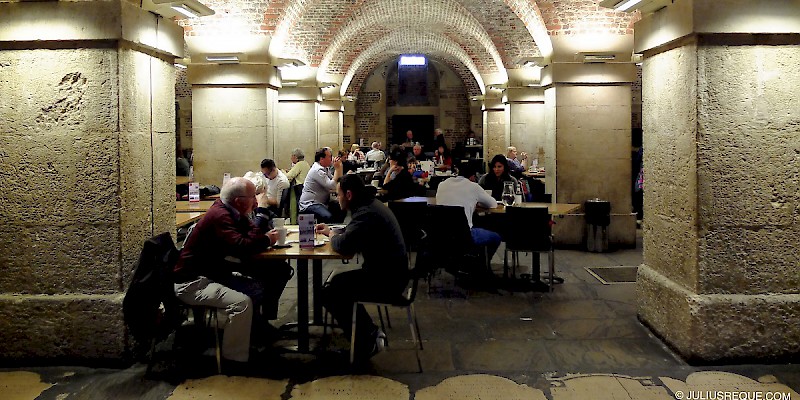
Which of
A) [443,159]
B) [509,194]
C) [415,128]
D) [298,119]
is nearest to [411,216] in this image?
[509,194]

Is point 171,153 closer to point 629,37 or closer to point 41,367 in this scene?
point 41,367

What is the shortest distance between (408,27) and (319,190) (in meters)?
10.4

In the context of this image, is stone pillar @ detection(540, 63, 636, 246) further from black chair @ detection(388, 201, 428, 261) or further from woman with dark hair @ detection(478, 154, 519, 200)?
black chair @ detection(388, 201, 428, 261)

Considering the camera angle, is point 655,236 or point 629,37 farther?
point 629,37

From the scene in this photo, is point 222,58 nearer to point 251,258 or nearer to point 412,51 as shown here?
point 251,258

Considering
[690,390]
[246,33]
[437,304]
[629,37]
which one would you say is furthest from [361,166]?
[690,390]

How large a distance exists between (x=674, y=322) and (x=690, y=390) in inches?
28.0

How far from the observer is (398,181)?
315 inches

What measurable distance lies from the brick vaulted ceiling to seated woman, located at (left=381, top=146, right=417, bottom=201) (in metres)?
2.51

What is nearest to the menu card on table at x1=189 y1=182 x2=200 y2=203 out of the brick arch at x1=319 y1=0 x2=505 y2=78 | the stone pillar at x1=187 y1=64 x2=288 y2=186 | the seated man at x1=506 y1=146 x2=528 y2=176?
the stone pillar at x1=187 y1=64 x2=288 y2=186

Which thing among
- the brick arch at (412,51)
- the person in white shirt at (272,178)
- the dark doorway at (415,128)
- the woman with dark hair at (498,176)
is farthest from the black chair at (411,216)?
the dark doorway at (415,128)

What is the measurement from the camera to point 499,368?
4.11 meters

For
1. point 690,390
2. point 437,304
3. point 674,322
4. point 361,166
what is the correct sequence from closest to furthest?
point 690,390 → point 674,322 → point 437,304 → point 361,166

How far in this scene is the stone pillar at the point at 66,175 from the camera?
4070 mm
